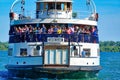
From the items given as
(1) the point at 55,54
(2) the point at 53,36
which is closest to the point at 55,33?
(2) the point at 53,36

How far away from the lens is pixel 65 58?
150 ft

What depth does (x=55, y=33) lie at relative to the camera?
4619cm

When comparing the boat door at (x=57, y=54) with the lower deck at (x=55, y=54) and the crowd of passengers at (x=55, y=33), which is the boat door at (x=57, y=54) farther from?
the crowd of passengers at (x=55, y=33)

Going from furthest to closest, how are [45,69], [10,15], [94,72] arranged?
1. [10,15]
2. [94,72]
3. [45,69]

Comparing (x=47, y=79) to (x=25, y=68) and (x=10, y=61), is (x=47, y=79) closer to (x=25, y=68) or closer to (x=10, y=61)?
(x=25, y=68)

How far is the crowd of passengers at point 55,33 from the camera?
46312 millimetres

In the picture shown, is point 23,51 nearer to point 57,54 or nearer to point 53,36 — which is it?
point 53,36

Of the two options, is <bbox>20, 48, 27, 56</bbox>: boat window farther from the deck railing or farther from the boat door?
the boat door

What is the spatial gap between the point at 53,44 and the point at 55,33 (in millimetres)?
1026

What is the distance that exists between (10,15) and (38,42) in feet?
19.9

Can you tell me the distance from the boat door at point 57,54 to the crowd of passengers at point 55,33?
880 millimetres

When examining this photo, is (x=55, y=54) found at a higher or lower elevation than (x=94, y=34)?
lower

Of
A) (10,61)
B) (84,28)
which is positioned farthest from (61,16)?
A: (10,61)

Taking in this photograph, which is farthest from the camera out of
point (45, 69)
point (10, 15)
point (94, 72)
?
point (10, 15)
